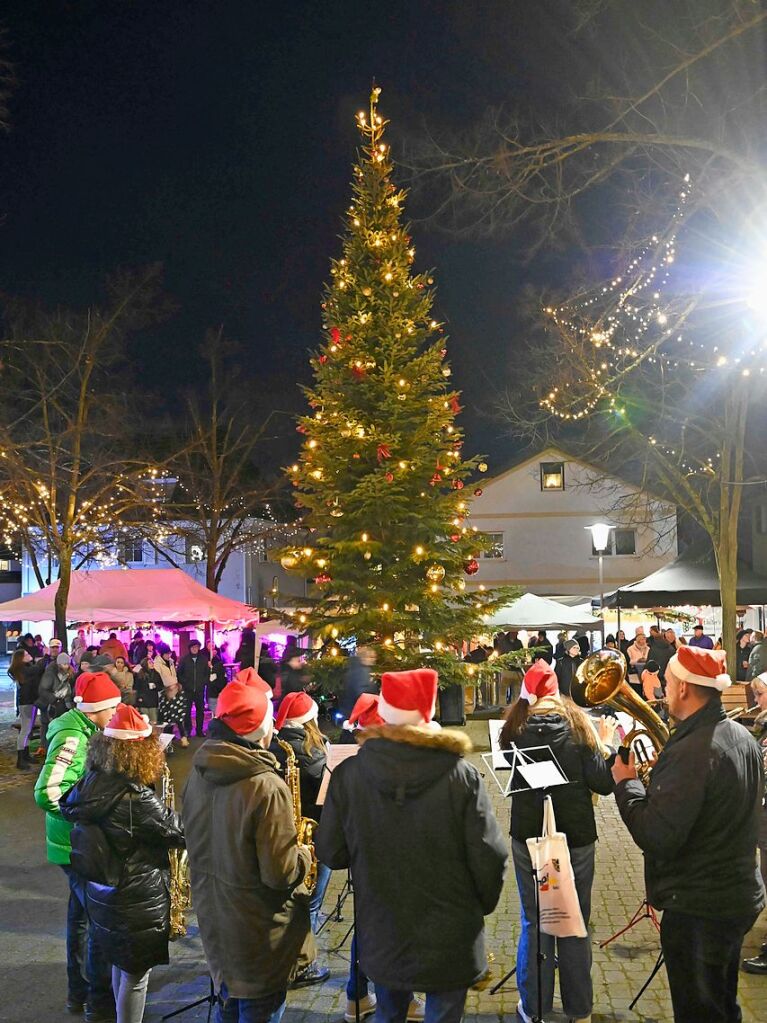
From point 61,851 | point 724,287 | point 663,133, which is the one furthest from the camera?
point 724,287

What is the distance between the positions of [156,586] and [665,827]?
19.5 m

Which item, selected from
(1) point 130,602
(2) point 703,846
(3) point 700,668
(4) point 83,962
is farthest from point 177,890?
(1) point 130,602

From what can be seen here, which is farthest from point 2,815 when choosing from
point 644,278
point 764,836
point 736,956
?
point 644,278

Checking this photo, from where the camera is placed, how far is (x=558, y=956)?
5051mm

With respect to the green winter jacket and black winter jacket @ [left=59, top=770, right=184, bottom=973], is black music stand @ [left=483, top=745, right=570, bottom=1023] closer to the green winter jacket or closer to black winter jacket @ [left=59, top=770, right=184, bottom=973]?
black winter jacket @ [left=59, top=770, right=184, bottom=973]

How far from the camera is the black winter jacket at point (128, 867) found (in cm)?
478

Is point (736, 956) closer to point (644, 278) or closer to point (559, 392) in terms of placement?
point (644, 278)

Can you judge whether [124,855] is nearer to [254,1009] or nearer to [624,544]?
[254,1009]

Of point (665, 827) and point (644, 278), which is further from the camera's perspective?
point (644, 278)

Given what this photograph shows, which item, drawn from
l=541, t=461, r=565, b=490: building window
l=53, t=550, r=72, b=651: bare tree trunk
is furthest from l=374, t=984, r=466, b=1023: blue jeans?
l=541, t=461, r=565, b=490: building window

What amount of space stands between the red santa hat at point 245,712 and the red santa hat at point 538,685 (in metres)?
1.83

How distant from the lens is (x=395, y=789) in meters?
3.63

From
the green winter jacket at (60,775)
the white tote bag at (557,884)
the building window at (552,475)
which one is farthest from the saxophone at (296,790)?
the building window at (552,475)

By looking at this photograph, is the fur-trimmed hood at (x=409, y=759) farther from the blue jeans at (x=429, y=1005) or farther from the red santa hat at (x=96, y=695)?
the red santa hat at (x=96, y=695)
